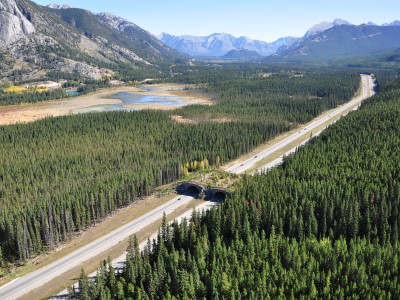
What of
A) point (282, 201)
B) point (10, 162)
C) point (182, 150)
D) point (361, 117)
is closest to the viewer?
point (282, 201)

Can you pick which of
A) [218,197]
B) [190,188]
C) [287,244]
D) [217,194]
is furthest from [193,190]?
[287,244]

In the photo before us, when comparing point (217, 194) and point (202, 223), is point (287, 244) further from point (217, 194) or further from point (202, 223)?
point (217, 194)

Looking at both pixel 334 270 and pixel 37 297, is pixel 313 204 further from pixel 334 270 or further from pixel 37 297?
pixel 37 297

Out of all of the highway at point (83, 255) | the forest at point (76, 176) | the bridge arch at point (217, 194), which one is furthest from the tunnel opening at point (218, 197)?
the forest at point (76, 176)

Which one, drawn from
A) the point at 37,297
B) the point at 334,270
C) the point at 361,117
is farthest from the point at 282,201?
the point at 361,117

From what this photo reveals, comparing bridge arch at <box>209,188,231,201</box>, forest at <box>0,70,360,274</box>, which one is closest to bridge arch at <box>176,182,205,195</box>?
bridge arch at <box>209,188,231,201</box>

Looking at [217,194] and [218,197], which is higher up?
[217,194]

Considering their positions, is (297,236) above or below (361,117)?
below
